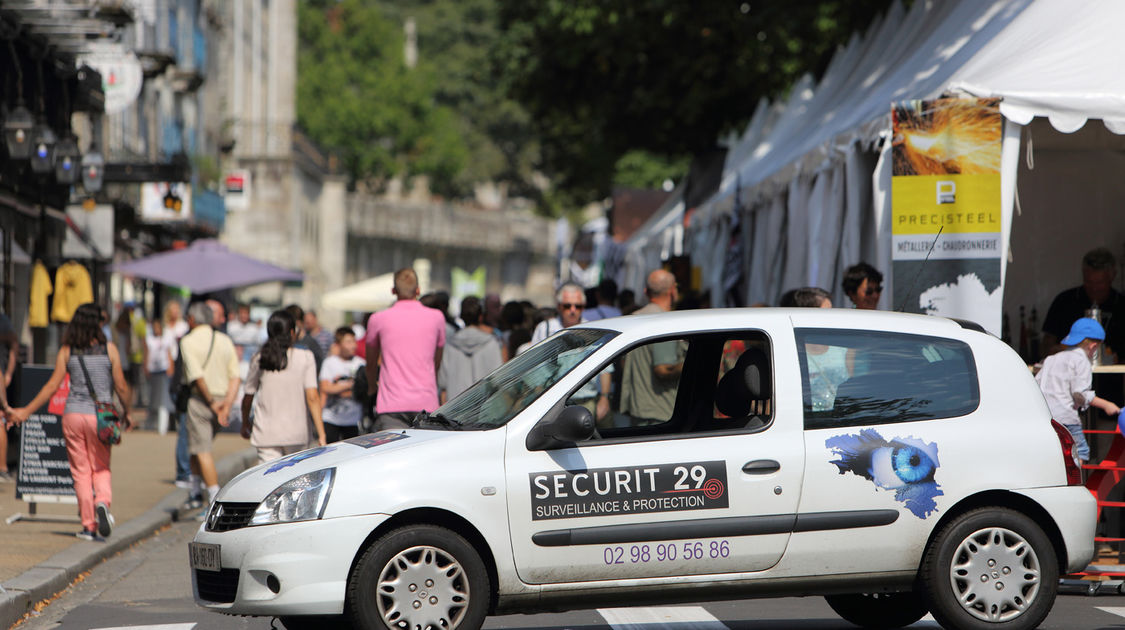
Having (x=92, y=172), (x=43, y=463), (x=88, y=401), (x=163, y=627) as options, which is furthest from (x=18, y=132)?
(x=163, y=627)

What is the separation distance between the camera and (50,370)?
12.7m

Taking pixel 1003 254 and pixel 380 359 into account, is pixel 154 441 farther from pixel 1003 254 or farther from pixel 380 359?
Result: pixel 1003 254

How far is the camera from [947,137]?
9.80 meters

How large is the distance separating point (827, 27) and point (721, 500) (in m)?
19.8

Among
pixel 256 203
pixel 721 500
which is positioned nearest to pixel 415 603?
pixel 721 500

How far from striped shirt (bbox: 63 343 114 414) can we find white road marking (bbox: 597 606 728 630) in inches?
183

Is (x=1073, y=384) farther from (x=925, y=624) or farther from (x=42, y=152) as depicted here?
(x=42, y=152)

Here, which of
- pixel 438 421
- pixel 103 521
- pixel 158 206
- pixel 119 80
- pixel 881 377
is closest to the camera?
pixel 881 377

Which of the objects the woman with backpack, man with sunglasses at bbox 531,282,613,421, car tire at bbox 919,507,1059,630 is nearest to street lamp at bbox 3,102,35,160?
man with sunglasses at bbox 531,282,613,421

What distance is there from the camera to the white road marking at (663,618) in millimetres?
7809

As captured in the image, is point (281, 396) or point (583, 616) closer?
point (583, 616)

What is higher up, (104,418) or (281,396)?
(281,396)

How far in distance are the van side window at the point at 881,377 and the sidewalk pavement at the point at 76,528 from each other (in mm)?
4305

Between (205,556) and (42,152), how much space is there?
43.0ft
